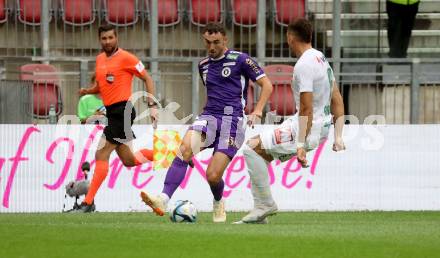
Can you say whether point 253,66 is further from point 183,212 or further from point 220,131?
point 183,212

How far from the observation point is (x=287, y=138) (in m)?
12.1

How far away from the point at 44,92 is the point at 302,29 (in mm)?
6593

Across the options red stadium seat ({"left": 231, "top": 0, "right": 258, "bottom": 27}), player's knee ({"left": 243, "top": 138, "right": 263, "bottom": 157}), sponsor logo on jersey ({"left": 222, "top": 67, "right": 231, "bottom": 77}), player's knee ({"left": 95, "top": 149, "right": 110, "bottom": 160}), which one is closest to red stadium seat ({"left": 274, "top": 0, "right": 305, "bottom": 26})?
red stadium seat ({"left": 231, "top": 0, "right": 258, "bottom": 27})

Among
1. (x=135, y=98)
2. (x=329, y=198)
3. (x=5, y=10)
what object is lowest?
(x=329, y=198)

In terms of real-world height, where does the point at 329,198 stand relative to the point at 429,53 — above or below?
below

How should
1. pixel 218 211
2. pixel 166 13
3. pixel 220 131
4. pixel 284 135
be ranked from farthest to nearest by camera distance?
pixel 166 13, pixel 218 211, pixel 220 131, pixel 284 135

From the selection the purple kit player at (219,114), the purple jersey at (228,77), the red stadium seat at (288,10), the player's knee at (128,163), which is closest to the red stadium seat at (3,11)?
the red stadium seat at (288,10)

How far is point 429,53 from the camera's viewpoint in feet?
69.2

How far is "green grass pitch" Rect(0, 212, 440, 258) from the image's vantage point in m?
9.55

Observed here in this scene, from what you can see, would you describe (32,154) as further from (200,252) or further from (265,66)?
(200,252)

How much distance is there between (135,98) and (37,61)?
1412mm

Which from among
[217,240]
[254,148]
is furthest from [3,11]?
[217,240]

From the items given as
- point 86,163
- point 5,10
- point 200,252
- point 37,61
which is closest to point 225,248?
point 200,252

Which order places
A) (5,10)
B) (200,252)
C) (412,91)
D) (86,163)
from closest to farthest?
(200,252), (86,163), (412,91), (5,10)
